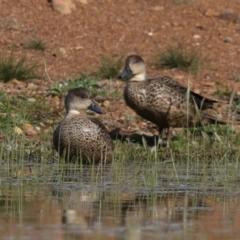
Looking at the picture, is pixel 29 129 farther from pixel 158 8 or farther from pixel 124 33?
pixel 158 8

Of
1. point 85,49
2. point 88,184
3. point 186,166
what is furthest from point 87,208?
point 85,49

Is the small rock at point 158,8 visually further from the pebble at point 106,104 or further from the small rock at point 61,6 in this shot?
the pebble at point 106,104

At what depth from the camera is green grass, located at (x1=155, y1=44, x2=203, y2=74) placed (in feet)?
44.4

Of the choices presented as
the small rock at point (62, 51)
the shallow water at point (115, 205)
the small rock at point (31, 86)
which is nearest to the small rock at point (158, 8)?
the small rock at point (62, 51)

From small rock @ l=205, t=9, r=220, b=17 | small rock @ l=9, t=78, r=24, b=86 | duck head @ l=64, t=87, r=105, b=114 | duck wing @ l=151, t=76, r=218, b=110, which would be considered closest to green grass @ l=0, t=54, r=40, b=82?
small rock @ l=9, t=78, r=24, b=86

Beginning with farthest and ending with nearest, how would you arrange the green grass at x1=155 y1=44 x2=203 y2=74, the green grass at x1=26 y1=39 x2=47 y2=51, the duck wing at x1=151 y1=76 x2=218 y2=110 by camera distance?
the green grass at x1=26 y1=39 x2=47 y2=51 → the green grass at x1=155 y1=44 x2=203 y2=74 → the duck wing at x1=151 y1=76 x2=218 y2=110

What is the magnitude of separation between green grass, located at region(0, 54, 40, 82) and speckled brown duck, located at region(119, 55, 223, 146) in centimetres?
200

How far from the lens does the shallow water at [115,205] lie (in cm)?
595

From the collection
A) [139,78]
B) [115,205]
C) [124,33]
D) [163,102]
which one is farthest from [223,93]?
Result: [115,205]

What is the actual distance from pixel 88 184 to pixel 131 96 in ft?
9.71

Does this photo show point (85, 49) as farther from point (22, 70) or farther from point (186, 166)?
point (186, 166)

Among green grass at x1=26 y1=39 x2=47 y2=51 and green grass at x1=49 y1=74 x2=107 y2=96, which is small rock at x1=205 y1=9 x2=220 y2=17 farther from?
green grass at x1=49 y1=74 x2=107 y2=96

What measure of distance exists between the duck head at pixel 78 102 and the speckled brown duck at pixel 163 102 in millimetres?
833

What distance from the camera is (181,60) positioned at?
1355 cm
